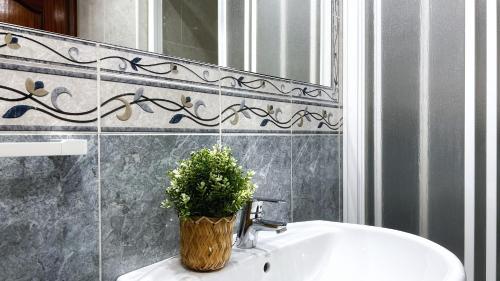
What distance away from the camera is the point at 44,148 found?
2.13 ft

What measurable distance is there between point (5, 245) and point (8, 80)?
276mm

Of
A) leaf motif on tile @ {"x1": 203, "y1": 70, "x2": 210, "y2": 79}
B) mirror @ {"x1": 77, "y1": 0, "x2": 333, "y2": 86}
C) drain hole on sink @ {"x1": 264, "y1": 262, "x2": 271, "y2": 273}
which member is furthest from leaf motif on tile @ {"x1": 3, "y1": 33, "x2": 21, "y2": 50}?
drain hole on sink @ {"x1": 264, "y1": 262, "x2": 271, "y2": 273}

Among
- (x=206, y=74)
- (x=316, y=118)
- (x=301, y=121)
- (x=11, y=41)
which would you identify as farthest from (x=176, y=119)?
(x=316, y=118)

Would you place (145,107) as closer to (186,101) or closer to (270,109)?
(186,101)

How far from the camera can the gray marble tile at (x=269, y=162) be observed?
1161 mm

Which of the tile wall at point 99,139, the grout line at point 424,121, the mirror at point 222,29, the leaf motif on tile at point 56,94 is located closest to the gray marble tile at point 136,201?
the tile wall at point 99,139

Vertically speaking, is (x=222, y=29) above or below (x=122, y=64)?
above

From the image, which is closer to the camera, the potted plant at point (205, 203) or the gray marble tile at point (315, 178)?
the potted plant at point (205, 203)

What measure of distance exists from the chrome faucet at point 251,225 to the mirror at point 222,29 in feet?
1.33

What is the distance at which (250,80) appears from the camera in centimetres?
121

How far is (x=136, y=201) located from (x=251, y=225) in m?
0.32

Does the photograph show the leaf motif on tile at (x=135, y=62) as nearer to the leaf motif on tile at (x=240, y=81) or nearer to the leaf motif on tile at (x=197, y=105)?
the leaf motif on tile at (x=197, y=105)

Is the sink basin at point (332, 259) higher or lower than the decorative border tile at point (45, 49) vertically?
lower

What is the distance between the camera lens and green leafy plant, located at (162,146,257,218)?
0.84 meters
